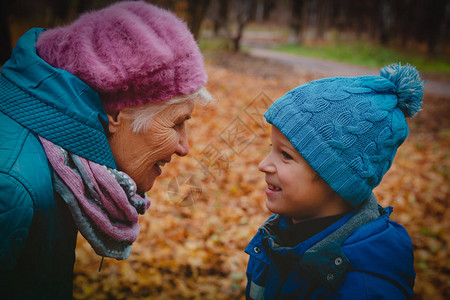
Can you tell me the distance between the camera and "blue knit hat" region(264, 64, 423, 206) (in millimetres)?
1484

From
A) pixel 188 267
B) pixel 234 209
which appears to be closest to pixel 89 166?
pixel 188 267

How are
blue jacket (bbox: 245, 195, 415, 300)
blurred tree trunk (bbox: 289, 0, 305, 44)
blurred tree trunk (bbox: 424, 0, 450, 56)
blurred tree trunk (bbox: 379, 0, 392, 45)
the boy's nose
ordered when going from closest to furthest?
blue jacket (bbox: 245, 195, 415, 300)
the boy's nose
blurred tree trunk (bbox: 424, 0, 450, 56)
blurred tree trunk (bbox: 379, 0, 392, 45)
blurred tree trunk (bbox: 289, 0, 305, 44)

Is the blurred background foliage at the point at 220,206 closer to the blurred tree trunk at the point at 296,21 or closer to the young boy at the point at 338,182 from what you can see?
the young boy at the point at 338,182

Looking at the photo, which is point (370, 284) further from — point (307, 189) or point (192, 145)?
point (192, 145)

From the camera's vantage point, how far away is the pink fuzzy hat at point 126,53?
1286 mm

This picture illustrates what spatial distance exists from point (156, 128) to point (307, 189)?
2.79 feet

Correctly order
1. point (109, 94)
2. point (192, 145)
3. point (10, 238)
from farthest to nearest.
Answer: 1. point (192, 145)
2. point (109, 94)
3. point (10, 238)

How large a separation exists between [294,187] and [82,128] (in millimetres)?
1054

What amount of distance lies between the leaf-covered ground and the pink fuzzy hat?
1.52 ft

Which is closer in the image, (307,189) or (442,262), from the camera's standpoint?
(307,189)

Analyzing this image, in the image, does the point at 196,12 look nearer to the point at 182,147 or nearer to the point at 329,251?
the point at 182,147

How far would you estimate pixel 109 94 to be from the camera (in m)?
1.38

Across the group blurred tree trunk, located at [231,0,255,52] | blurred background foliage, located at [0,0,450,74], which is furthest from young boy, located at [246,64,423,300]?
blurred tree trunk, located at [231,0,255,52]

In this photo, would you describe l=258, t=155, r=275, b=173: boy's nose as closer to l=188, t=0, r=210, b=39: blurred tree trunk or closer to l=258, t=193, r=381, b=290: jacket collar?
l=258, t=193, r=381, b=290: jacket collar
